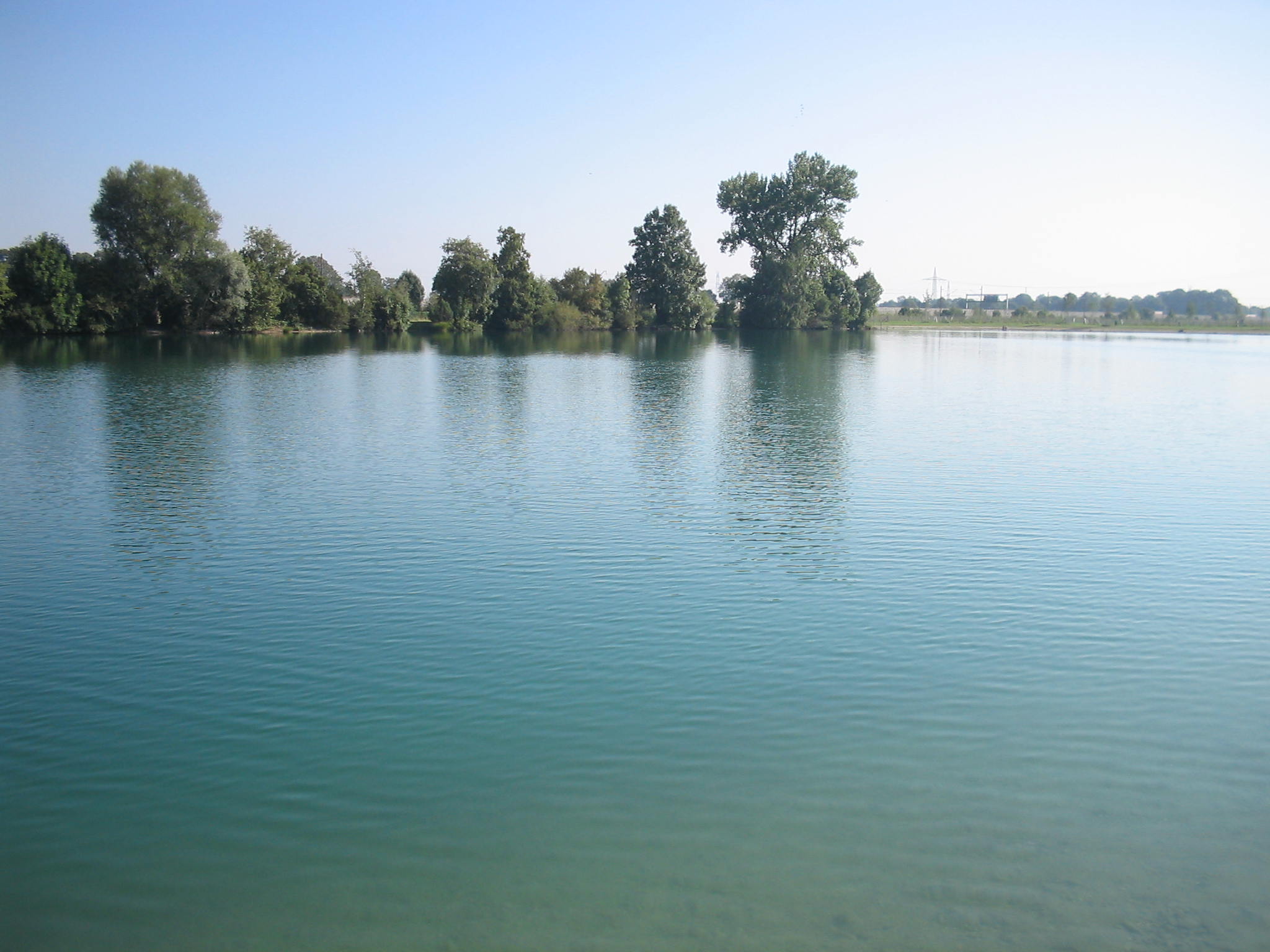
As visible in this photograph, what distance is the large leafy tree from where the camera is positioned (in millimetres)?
97688

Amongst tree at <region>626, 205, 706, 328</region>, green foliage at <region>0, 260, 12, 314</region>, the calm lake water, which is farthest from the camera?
tree at <region>626, 205, 706, 328</region>

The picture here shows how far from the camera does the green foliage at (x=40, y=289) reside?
6197 cm

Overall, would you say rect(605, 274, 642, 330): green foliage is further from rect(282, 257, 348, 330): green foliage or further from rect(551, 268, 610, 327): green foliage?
rect(282, 257, 348, 330): green foliage

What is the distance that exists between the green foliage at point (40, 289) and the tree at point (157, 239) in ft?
13.7

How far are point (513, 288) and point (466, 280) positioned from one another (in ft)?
15.9

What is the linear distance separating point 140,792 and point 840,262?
102 meters

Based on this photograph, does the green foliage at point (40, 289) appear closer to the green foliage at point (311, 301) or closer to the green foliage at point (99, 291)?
the green foliage at point (99, 291)

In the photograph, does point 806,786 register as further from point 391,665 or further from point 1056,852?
point 391,665

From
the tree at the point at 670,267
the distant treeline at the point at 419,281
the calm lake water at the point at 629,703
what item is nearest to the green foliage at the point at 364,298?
the distant treeline at the point at 419,281

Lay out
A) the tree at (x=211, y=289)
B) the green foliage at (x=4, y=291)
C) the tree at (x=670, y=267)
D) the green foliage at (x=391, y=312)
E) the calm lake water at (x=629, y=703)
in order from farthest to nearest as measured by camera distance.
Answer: the tree at (x=670, y=267) → the green foliage at (x=391, y=312) → the tree at (x=211, y=289) → the green foliage at (x=4, y=291) → the calm lake water at (x=629, y=703)

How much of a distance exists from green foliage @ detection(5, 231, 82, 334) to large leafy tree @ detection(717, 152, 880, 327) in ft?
215

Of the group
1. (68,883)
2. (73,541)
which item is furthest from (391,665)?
(73,541)

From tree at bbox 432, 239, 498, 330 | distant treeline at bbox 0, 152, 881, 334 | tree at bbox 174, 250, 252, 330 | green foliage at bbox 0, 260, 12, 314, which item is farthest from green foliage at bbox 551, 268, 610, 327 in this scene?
green foliage at bbox 0, 260, 12, 314

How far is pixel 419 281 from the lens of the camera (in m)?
111
